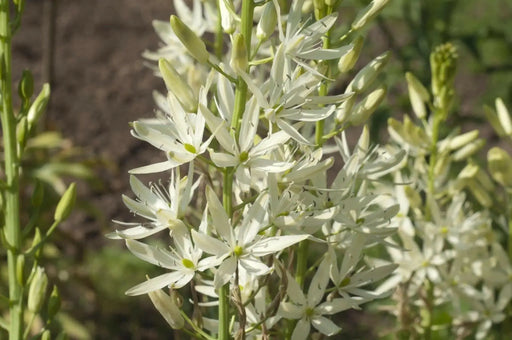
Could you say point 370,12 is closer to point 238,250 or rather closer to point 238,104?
point 238,104

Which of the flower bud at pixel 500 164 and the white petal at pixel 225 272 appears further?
the flower bud at pixel 500 164

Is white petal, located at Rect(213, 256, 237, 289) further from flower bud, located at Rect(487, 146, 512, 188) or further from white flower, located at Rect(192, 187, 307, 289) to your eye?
flower bud, located at Rect(487, 146, 512, 188)

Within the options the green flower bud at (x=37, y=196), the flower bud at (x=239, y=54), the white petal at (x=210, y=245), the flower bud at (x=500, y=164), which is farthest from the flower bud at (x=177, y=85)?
the flower bud at (x=500, y=164)

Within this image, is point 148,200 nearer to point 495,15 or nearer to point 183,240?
point 183,240

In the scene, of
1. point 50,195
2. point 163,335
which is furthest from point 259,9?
point 163,335

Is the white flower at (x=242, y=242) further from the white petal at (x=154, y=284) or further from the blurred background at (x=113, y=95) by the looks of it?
the blurred background at (x=113, y=95)

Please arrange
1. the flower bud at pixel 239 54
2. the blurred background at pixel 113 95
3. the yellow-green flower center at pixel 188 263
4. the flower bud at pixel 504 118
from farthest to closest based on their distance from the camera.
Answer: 1. the blurred background at pixel 113 95
2. the flower bud at pixel 504 118
3. the yellow-green flower center at pixel 188 263
4. the flower bud at pixel 239 54

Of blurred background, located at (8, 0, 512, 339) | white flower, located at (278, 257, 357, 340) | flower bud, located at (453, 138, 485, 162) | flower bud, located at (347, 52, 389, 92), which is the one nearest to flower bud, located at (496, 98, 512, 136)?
flower bud, located at (453, 138, 485, 162)
